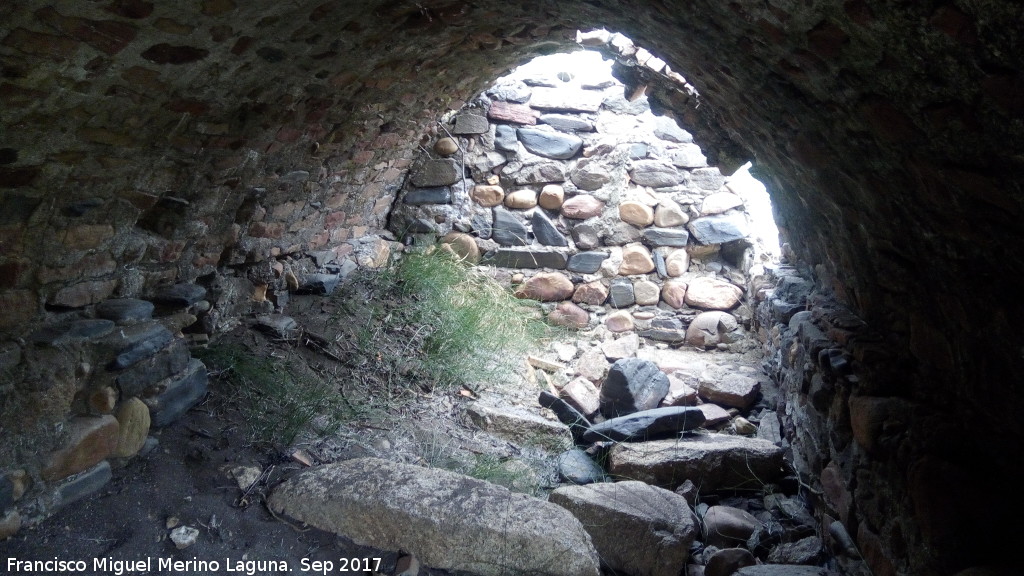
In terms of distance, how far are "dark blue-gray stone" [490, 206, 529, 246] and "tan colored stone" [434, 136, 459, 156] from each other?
1.72 feet

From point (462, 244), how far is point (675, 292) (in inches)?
60.6

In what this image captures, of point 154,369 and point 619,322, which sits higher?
point 619,322

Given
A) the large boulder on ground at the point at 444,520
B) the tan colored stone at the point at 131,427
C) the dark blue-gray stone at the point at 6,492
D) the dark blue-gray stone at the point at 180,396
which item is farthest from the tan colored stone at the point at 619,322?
the dark blue-gray stone at the point at 6,492

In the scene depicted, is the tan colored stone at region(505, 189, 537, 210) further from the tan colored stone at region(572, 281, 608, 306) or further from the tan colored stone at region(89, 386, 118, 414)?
the tan colored stone at region(89, 386, 118, 414)

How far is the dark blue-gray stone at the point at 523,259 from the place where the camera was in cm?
505

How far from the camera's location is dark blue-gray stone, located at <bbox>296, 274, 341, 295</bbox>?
3.76 metres

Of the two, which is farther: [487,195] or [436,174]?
[487,195]

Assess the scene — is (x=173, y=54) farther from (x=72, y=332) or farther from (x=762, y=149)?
(x=762, y=149)

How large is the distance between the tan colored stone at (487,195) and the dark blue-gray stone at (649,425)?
2225 millimetres

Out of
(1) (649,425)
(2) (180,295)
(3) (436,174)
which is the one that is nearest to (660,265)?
(3) (436,174)

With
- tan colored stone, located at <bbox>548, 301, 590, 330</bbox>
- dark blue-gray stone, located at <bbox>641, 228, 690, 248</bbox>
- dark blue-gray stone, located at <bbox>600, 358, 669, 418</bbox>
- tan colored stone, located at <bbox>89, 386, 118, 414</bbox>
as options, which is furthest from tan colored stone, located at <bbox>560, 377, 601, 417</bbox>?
tan colored stone, located at <bbox>89, 386, 118, 414</bbox>

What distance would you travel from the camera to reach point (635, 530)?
237cm

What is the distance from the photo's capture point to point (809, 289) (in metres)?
3.26

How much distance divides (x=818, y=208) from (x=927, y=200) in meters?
0.92
